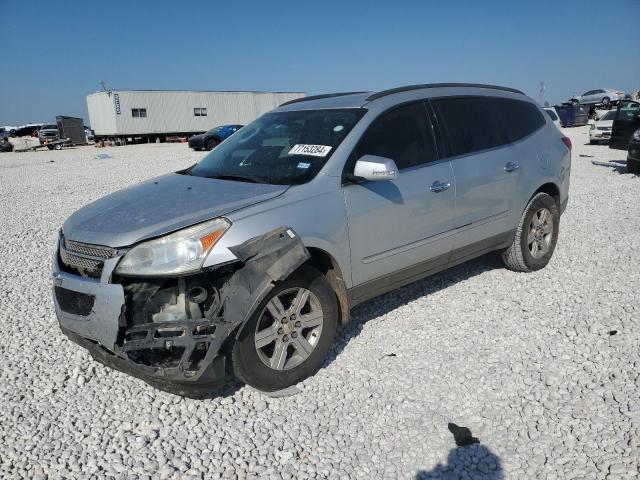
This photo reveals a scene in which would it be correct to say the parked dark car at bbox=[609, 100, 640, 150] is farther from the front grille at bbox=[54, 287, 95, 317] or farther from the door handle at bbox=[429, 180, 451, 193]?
the front grille at bbox=[54, 287, 95, 317]

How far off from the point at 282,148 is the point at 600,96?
51458 mm

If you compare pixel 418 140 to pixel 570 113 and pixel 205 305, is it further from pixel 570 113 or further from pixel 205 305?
pixel 570 113

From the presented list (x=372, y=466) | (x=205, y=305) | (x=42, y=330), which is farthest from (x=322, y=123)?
(x=42, y=330)

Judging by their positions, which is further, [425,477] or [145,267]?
[145,267]

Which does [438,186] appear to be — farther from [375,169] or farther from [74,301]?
[74,301]

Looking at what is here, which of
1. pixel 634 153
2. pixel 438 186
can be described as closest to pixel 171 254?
pixel 438 186

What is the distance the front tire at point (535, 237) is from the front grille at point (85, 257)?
3.74m

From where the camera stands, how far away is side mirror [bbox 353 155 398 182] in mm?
3293

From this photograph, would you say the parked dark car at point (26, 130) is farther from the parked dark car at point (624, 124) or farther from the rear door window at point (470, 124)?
the rear door window at point (470, 124)

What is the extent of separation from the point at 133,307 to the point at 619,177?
1221 cm

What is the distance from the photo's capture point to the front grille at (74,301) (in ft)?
9.59

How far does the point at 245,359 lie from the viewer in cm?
296

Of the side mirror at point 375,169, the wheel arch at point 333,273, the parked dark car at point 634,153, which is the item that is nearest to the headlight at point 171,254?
the wheel arch at point 333,273

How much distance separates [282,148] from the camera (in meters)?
3.85
